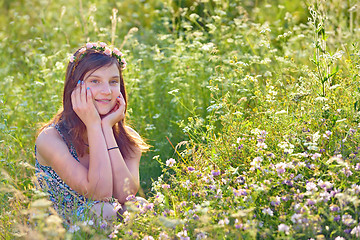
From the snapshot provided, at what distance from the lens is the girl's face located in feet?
10.7

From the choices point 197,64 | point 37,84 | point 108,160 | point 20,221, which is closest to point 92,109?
point 108,160

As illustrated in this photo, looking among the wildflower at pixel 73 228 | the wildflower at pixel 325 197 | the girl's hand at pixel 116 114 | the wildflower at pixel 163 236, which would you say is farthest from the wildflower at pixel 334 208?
the girl's hand at pixel 116 114

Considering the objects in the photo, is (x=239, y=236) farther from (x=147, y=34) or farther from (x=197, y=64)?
(x=147, y=34)

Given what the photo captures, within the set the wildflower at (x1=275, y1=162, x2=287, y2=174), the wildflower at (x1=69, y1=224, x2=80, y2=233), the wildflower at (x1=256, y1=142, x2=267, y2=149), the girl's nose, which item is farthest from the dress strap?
the wildflower at (x1=275, y1=162, x2=287, y2=174)

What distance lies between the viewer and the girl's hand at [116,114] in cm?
327

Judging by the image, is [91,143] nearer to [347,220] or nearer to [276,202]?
[276,202]

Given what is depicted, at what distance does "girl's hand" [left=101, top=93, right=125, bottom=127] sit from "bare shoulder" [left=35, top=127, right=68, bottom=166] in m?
0.33

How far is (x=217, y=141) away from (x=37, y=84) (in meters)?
2.09

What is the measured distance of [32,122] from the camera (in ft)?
14.9

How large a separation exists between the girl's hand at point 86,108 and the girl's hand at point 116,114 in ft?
0.24

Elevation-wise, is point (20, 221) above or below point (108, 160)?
below

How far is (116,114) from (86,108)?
0.80 ft

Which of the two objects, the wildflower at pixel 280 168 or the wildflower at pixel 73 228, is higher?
the wildflower at pixel 280 168

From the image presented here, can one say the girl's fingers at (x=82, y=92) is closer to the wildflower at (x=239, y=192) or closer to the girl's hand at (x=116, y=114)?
the girl's hand at (x=116, y=114)
